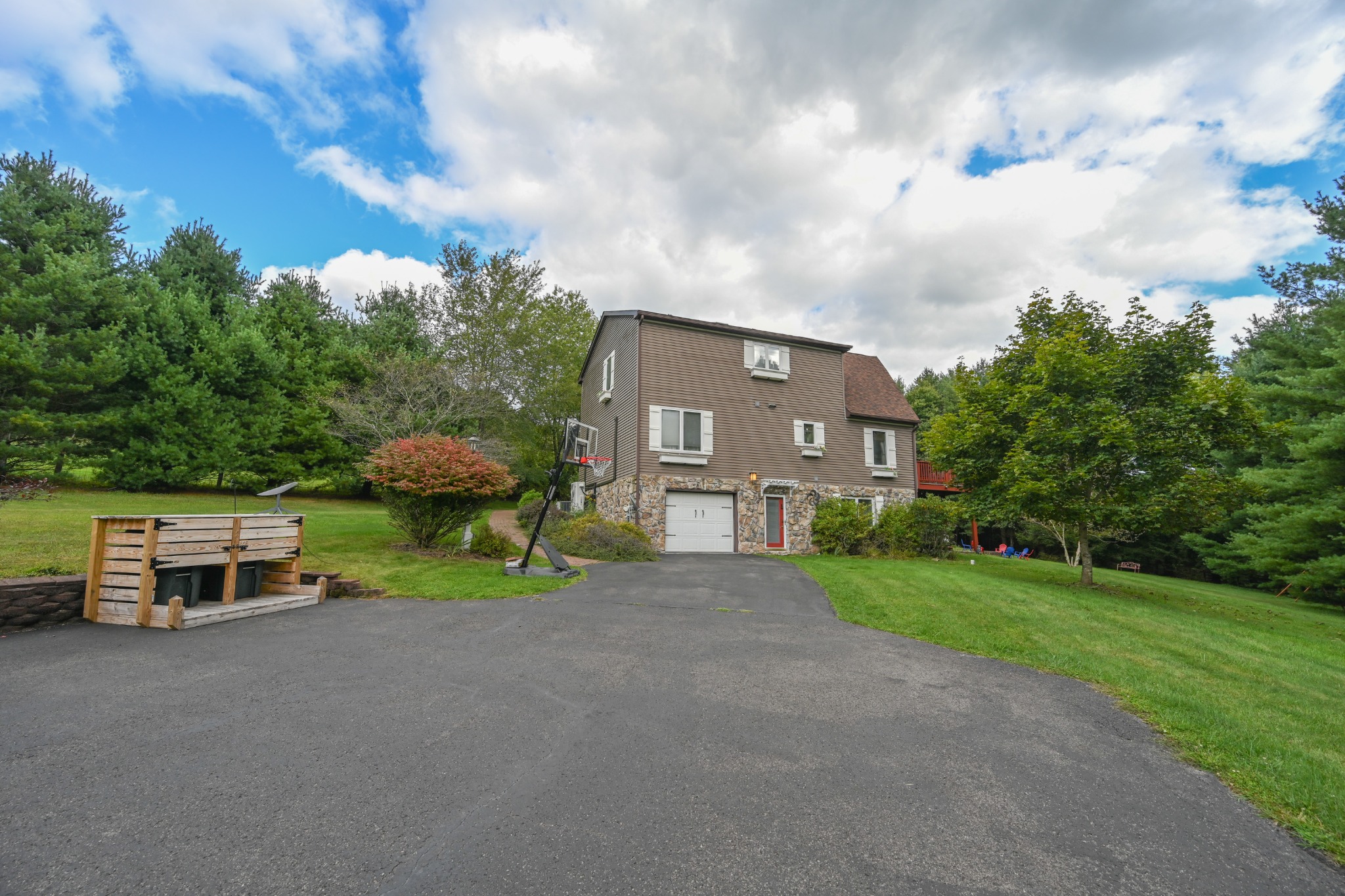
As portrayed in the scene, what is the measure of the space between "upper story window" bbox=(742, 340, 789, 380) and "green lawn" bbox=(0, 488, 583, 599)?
10.3 m

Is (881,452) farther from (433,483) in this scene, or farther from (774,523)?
(433,483)

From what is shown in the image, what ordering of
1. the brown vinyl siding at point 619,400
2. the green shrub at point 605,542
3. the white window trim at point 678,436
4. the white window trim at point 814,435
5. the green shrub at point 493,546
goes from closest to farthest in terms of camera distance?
the green shrub at point 493,546 → the green shrub at point 605,542 → the white window trim at point 678,436 → the brown vinyl siding at point 619,400 → the white window trim at point 814,435

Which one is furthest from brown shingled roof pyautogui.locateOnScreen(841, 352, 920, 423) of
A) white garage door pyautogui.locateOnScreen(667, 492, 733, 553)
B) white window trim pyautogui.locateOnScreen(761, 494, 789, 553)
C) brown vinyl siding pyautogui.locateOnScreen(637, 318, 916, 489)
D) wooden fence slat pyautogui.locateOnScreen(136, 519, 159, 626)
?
wooden fence slat pyautogui.locateOnScreen(136, 519, 159, 626)

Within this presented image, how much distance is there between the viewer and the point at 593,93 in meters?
11.5

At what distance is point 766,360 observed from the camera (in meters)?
17.3

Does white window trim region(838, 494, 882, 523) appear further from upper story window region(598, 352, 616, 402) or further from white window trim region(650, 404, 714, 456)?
upper story window region(598, 352, 616, 402)

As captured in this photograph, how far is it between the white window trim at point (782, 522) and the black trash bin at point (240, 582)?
41.6 feet

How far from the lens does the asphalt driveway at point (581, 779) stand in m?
2.12

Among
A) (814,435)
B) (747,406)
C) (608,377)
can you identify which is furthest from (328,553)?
(814,435)

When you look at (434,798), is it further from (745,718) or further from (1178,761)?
(1178,761)

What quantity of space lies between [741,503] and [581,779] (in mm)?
13857

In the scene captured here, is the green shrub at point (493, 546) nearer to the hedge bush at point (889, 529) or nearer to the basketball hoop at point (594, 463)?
the basketball hoop at point (594, 463)

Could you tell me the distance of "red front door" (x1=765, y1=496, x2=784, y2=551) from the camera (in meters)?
16.7

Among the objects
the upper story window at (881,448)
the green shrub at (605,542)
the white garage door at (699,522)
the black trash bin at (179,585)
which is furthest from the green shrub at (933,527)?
the black trash bin at (179,585)
